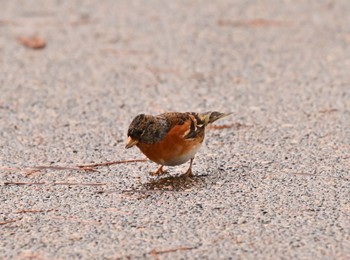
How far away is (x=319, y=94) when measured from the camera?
812 cm

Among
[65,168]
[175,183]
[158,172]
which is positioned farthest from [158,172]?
[65,168]

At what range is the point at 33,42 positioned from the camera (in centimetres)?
1000

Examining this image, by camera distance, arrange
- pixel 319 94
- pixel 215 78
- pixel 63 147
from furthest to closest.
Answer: pixel 215 78, pixel 319 94, pixel 63 147

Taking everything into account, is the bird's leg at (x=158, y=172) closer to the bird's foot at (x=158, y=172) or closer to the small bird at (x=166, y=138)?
the bird's foot at (x=158, y=172)

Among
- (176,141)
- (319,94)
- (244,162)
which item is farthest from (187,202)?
(319,94)

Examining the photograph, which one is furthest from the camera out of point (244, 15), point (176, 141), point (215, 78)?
point (244, 15)

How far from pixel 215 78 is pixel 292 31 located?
6.65 feet

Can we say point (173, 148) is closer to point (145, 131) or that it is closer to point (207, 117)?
point (145, 131)

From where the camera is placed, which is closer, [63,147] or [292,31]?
[63,147]

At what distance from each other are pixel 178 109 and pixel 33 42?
291 cm

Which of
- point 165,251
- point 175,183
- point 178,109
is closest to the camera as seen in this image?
point 165,251

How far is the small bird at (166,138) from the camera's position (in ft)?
18.4

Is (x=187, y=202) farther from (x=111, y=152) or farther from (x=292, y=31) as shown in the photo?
(x=292, y=31)

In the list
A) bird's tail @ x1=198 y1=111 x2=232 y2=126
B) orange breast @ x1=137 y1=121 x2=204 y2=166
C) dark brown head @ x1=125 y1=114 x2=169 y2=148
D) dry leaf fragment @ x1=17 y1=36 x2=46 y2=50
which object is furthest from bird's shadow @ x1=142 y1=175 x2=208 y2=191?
dry leaf fragment @ x1=17 y1=36 x2=46 y2=50
